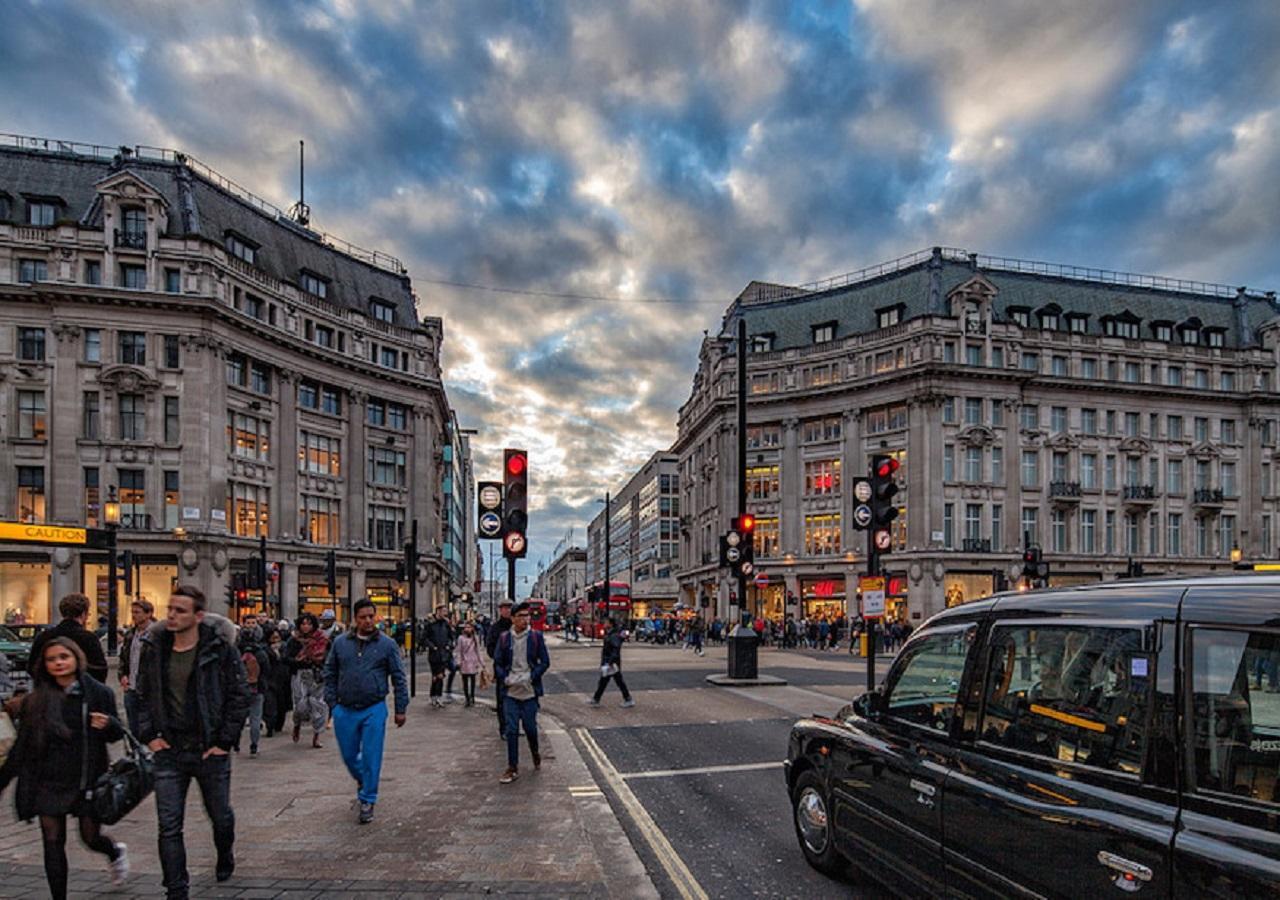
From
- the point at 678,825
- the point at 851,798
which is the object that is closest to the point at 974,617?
the point at 851,798

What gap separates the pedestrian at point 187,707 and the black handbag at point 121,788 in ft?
0.25

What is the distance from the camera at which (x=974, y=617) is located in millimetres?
4551

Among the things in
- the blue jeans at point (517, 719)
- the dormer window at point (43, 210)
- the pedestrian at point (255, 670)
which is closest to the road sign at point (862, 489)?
the blue jeans at point (517, 719)

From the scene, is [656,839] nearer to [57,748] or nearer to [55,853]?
[55,853]

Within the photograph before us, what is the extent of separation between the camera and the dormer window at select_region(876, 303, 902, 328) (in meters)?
56.3

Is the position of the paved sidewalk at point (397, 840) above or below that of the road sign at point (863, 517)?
below

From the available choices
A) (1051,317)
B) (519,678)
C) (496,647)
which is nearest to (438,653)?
(496,647)

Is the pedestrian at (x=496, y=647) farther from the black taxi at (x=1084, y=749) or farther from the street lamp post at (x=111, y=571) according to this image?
the street lamp post at (x=111, y=571)

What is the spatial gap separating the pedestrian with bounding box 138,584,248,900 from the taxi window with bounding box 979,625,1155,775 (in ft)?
14.6

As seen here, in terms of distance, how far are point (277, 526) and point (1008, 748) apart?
4843cm

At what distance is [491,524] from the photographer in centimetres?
1209

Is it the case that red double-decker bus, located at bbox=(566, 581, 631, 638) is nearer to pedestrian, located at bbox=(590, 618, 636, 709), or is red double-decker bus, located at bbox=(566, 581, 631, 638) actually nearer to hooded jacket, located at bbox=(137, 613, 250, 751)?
pedestrian, located at bbox=(590, 618, 636, 709)

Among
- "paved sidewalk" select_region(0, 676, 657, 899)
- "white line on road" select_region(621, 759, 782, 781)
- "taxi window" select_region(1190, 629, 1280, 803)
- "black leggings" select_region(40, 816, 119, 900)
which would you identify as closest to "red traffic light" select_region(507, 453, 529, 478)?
"paved sidewalk" select_region(0, 676, 657, 899)

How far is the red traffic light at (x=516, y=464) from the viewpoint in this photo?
11680 millimetres
